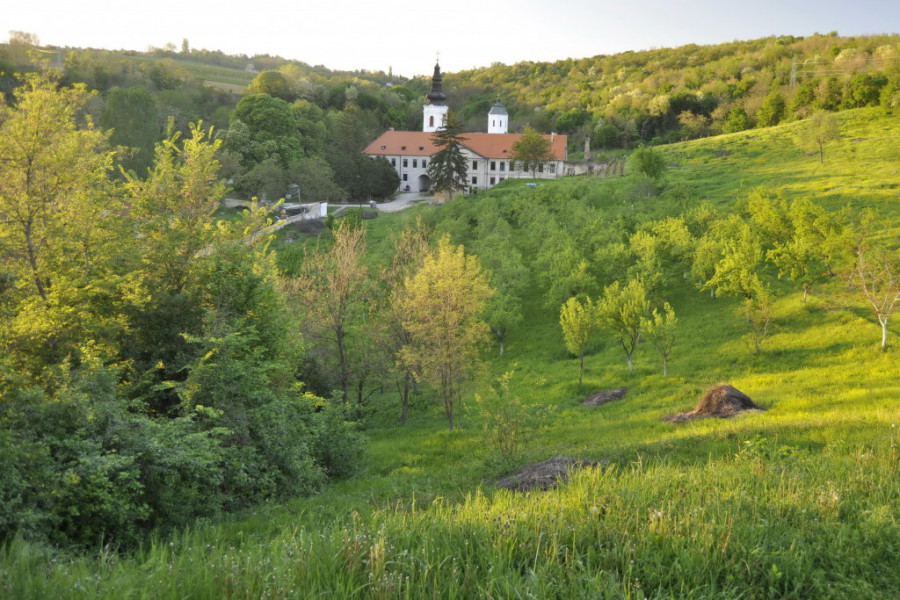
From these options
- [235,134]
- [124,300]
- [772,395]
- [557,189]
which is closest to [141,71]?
[235,134]

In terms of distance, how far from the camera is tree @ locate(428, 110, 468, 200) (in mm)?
58625

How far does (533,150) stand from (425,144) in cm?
1984

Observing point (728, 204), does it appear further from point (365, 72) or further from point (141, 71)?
point (365, 72)

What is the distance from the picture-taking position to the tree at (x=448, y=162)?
58.6m

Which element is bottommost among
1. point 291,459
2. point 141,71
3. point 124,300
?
point 291,459

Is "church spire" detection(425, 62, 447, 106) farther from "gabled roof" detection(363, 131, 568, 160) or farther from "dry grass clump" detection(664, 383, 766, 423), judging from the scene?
"dry grass clump" detection(664, 383, 766, 423)

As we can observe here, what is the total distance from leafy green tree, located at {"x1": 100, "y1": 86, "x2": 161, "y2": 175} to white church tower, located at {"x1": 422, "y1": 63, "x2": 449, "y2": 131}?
46.5 meters

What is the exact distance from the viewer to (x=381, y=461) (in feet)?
51.8

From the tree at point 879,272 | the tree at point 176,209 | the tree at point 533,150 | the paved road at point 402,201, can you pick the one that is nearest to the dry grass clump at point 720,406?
the tree at point 879,272

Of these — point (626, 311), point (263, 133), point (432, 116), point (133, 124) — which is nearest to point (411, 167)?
point (432, 116)

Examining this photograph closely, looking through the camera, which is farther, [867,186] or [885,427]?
[867,186]

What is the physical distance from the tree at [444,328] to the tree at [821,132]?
46405mm

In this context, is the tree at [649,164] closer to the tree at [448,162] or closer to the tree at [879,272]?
the tree at [448,162]

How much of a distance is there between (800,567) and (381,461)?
12982 mm
